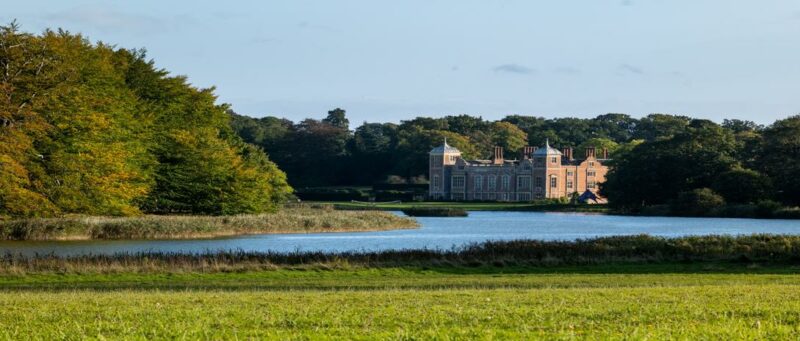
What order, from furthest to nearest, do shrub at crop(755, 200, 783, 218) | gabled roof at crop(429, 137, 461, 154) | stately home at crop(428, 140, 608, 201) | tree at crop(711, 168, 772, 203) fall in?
1. gabled roof at crop(429, 137, 461, 154)
2. stately home at crop(428, 140, 608, 201)
3. tree at crop(711, 168, 772, 203)
4. shrub at crop(755, 200, 783, 218)

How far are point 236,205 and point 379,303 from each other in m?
44.8

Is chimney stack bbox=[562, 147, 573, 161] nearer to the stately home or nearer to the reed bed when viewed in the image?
the stately home

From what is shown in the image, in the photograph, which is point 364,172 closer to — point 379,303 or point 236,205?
point 236,205

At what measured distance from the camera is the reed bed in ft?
88.7

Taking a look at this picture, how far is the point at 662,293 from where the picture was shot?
17109 mm

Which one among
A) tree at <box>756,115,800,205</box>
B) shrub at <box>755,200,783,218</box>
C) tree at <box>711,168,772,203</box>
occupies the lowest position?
shrub at <box>755,200,783,218</box>

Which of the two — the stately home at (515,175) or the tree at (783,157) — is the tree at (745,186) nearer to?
the tree at (783,157)

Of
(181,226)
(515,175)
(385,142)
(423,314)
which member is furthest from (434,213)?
(423,314)

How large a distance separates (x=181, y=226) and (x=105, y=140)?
509cm

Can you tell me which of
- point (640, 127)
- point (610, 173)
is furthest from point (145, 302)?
point (640, 127)

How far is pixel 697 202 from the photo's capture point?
283 ft

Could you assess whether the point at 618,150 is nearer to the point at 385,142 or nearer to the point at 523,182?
the point at 523,182

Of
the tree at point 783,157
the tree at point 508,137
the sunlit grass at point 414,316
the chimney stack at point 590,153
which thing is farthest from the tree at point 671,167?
the sunlit grass at point 414,316

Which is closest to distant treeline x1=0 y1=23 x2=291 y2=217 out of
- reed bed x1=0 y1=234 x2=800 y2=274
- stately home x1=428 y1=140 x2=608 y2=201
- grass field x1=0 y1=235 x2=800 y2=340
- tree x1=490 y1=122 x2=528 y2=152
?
reed bed x1=0 y1=234 x2=800 y2=274
